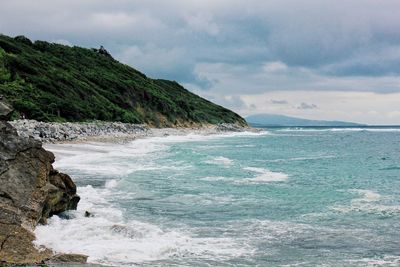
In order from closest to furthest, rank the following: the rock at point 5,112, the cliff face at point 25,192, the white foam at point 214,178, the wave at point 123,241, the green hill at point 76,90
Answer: the cliff face at point 25,192 < the wave at point 123,241 < the rock at point 5,112 < the white foam at point 214,178 < the green hill at point 76,90

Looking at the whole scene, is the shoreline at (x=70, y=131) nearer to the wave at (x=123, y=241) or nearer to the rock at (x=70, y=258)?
the wave at (x=123, y=241)

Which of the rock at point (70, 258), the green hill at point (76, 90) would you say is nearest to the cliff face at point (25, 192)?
the rock at point (70, 258)

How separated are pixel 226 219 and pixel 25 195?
7.50 metres

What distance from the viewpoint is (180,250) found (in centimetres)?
1409

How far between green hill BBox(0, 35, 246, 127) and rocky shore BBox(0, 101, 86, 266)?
4741 cm

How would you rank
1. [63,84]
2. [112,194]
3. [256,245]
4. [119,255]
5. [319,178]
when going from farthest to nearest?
[63,84] → [319,178] → [112,194] → [256,245] → [119,255]

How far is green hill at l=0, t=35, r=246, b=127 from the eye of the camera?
236 ft

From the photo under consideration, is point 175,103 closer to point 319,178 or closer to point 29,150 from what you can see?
point 319,178

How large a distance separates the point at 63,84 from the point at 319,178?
6343 centimetres

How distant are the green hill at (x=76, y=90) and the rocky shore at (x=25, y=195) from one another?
47.4m

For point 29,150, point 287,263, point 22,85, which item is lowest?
point 287,263

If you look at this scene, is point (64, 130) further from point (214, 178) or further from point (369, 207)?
point (369, 207)

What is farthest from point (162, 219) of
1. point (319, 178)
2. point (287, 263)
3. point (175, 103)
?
point (175, 103)

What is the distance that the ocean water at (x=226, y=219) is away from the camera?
13.7 meters
